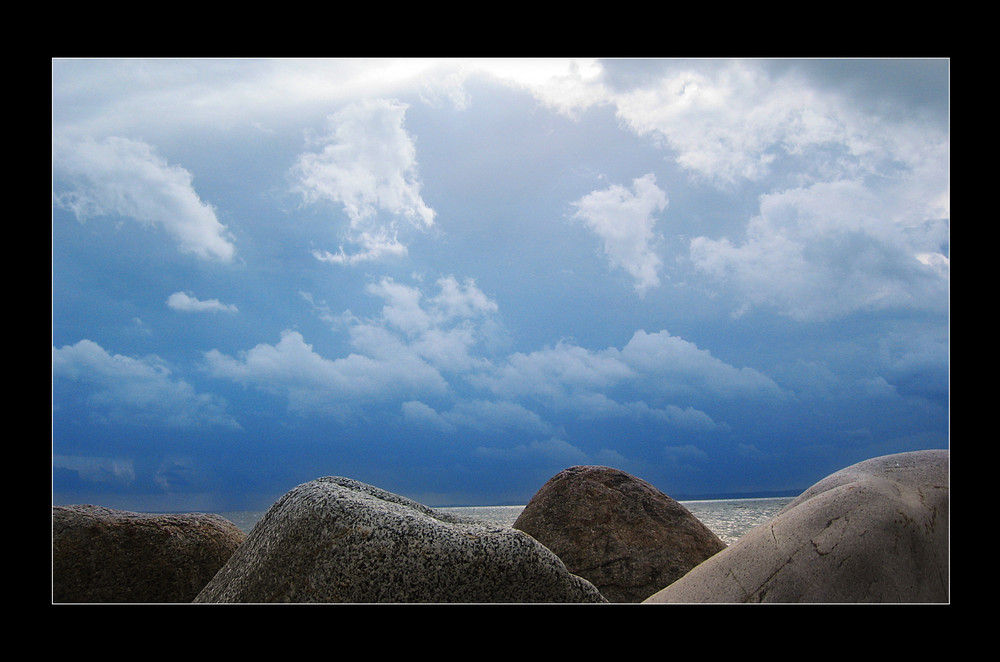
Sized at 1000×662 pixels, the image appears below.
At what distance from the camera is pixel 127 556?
19.3 feet

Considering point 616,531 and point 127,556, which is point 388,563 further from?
point 616,531

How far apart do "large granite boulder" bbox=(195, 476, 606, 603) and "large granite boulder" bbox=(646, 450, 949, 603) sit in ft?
3.30

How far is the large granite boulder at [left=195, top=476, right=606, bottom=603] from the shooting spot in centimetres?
411

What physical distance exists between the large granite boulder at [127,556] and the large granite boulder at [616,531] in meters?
3.68

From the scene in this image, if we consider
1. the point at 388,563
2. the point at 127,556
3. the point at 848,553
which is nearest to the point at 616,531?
the point at 848,553

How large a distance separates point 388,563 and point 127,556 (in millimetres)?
3315

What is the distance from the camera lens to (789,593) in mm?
4102

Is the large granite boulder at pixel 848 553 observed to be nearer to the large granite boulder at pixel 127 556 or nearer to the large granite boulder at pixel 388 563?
the large granite boulder at pixel 388 563
